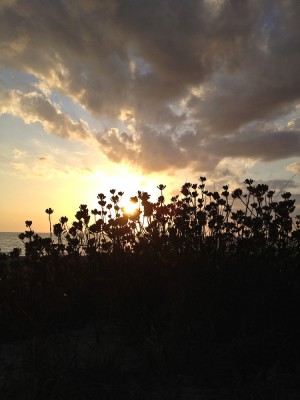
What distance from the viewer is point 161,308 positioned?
3.31 meters

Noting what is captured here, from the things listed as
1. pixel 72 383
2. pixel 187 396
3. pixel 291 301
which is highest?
pixel 291 301

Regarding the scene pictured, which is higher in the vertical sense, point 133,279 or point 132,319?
point 133,279

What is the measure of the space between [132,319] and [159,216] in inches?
97.5

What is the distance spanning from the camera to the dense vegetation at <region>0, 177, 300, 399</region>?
7.79 feet

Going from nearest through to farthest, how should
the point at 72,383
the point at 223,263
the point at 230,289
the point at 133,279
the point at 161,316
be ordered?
the point at 72,383 < the point at 161,316 < the point at 230,289 < the point at 133,279 < the point at 223,263

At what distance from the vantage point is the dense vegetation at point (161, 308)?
238cm

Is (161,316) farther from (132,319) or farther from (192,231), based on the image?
(192,231)

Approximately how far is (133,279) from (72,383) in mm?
1736

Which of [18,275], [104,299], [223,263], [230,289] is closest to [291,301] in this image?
[230,289]

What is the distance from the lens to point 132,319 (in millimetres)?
3215

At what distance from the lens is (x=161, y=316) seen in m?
3.15

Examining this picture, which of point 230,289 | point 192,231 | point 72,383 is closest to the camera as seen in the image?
point 72,383

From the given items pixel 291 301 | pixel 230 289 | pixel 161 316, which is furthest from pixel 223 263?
pixel 161 316

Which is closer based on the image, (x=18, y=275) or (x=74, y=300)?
(x=74, y=300)
